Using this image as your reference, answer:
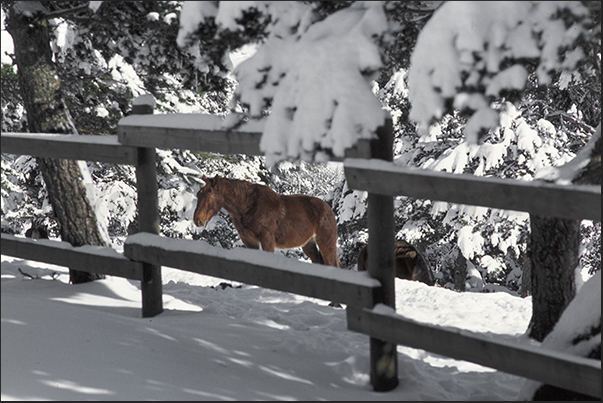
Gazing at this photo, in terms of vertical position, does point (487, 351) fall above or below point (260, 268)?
below

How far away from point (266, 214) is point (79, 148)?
2.58 meters

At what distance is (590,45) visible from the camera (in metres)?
4.56

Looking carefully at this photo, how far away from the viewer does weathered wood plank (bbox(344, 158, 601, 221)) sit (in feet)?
12.4

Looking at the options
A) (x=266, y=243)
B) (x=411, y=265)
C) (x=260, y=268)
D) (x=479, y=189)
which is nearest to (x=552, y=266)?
(x=479, y=189)

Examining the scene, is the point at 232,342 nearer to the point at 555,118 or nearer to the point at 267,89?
the point at 267,89

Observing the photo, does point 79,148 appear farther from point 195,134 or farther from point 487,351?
point 487,351

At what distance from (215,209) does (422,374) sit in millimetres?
3290

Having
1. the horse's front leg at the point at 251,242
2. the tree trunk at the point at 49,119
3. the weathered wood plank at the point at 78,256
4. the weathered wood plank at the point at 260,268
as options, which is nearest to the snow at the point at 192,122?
the weathered wood plank at the point at 260,268

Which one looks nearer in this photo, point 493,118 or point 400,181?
point 493,118

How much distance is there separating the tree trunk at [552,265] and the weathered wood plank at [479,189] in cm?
230

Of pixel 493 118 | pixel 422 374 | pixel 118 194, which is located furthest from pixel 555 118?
pixel 493 118

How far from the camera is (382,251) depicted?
15.5 ft

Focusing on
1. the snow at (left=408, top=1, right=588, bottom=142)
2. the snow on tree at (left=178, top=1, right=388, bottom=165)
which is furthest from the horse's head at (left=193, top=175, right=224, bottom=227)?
the snow at (left=408, top=1, right=588, bottom=142)

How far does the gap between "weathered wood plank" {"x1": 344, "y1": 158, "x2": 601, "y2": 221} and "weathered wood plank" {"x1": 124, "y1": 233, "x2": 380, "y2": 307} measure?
2.23 ft
